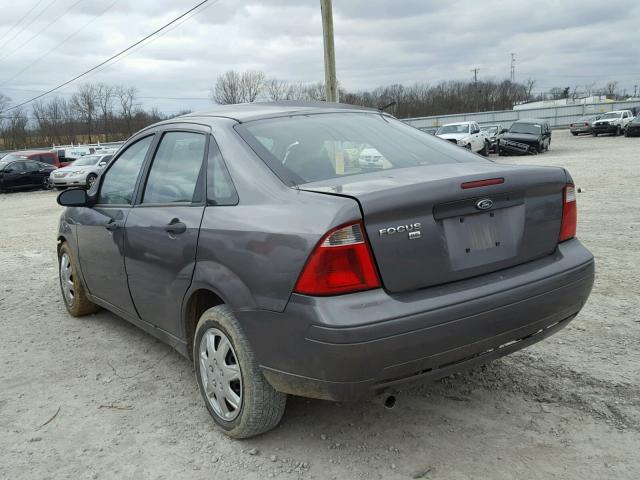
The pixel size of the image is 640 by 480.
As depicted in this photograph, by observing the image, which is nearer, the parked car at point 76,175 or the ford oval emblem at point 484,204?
the ford oval emblem at point 484,204

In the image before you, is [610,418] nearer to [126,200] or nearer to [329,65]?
[126,200]

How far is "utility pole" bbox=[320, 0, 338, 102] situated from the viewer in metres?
12.7

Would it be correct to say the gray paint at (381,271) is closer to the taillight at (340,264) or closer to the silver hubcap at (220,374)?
the taillight at (340,264)

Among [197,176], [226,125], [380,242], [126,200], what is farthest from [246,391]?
[126,200]

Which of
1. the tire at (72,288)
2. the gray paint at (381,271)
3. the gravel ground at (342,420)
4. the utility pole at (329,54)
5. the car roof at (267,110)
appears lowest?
the gravel ground at (342,420)

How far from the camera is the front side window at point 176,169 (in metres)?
3.22

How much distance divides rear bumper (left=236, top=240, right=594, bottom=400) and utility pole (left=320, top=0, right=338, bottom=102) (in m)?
10.6

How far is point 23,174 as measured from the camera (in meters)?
24.5

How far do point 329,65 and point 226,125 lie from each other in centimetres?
1022

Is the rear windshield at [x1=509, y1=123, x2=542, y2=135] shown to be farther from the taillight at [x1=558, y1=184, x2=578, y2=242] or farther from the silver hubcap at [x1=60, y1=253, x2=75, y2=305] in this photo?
the taillight at [x1=558, y1=184, x2=578, y2=242]

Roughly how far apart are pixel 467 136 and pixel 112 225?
23.8 metres

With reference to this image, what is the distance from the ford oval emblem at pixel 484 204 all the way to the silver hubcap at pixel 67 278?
12.4 ft

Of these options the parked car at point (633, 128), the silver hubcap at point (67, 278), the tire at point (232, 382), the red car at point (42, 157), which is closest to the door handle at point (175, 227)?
the tire at point (232, 382)

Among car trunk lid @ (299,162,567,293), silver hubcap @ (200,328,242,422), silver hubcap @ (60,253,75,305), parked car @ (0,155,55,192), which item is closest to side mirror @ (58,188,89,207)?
silver hubcap @ (60,253,75,305)
